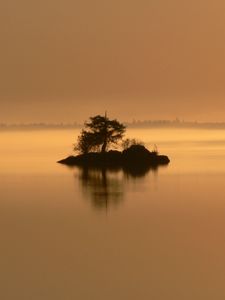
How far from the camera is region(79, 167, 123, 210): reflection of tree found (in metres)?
27.9

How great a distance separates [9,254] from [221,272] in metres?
4.74

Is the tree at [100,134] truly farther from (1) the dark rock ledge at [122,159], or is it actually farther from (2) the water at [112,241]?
(2) the water at [112,241]

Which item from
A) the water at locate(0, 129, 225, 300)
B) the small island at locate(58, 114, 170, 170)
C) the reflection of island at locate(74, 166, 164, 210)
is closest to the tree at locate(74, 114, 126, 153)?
the small island at locate(58, 114, 170, 170)

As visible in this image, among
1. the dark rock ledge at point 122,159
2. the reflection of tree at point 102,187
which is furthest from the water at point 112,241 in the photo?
the dark rock ledge at point 122,159

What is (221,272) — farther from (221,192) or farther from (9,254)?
(221,192)

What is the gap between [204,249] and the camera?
1827 centimetres

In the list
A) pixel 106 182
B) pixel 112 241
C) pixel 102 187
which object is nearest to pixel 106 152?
pixel 106 182

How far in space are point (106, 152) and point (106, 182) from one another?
48.7ft

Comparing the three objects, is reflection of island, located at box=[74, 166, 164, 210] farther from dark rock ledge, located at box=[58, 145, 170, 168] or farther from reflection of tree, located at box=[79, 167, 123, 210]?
dark rock ledge, located at box=[58, 145, 170, 168]

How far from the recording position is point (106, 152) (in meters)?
50.6

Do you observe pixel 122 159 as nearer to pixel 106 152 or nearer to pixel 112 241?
pixel 106 152

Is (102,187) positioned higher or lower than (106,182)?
lower

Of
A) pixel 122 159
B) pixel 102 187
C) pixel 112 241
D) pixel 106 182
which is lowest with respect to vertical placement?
pixel 112 241

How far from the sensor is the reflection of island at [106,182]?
28.2 m
